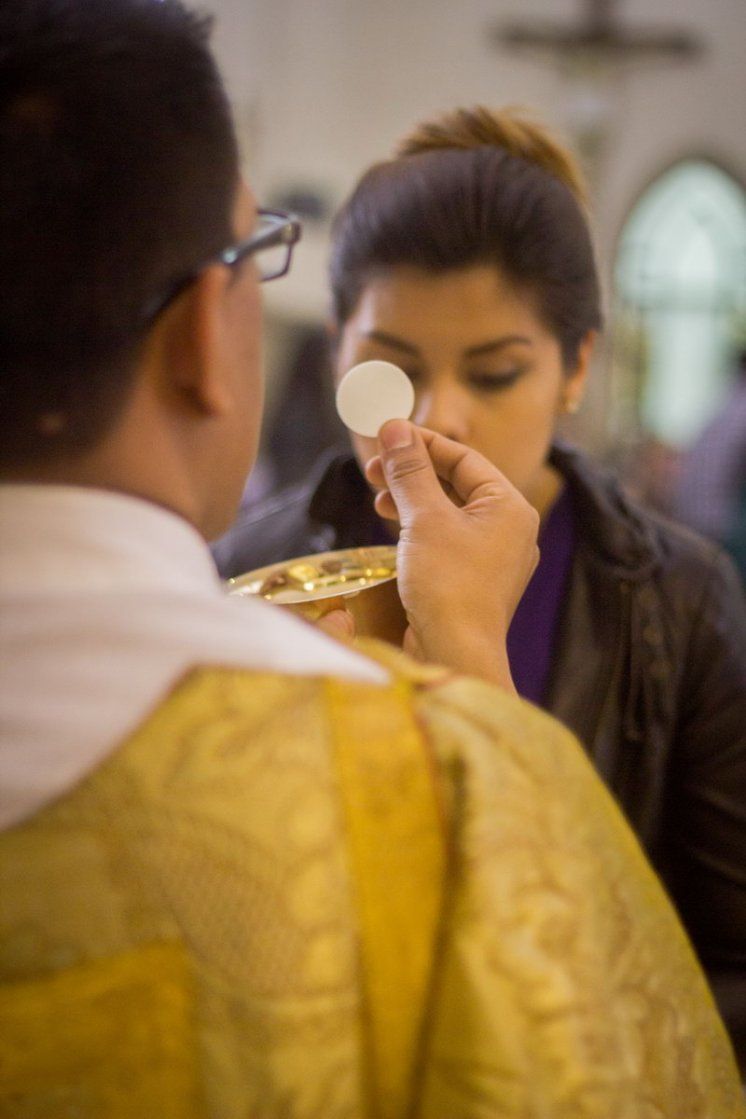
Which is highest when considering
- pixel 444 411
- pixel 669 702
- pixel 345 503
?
pixel 444 411

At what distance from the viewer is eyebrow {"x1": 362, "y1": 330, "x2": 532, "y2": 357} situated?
1173mm

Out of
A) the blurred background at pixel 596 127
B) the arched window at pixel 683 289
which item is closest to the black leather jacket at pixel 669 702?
the blurred background at pixel 596 127

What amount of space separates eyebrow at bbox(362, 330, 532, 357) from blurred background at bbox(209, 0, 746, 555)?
3.91m

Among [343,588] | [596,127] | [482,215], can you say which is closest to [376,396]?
[343,588]

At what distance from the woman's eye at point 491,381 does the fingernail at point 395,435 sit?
27 cm

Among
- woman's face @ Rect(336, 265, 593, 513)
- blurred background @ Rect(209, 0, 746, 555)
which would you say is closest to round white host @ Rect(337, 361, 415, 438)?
woman's face @ Rect(336, 265, 593, 513)

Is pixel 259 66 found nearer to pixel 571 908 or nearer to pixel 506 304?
pixel 506 304

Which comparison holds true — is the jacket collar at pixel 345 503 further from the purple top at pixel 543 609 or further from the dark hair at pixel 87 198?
the dark hair at pixel 87 198

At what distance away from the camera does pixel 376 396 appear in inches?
37.8

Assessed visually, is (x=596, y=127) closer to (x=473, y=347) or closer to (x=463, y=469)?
(x=473, y=347)

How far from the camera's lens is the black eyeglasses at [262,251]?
0.56 metres

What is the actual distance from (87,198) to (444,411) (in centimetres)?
67

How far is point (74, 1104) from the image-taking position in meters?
0.51

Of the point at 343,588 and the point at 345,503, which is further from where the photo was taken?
the point at 345,503
